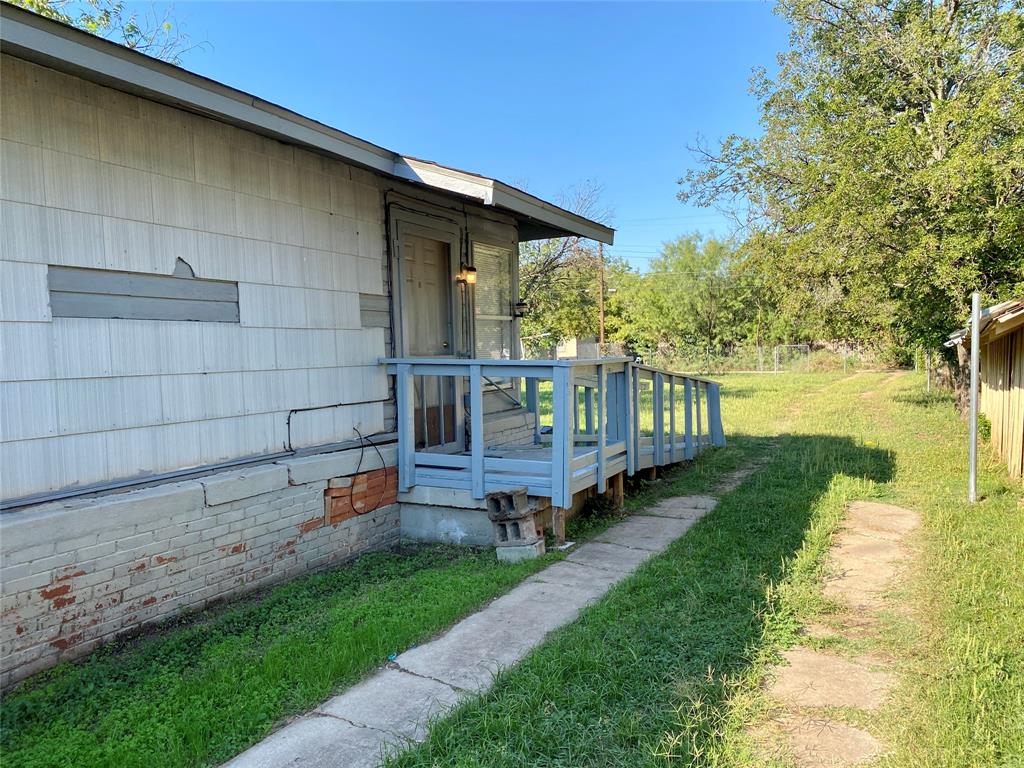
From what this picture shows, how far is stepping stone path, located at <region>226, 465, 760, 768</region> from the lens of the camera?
2.49 meters

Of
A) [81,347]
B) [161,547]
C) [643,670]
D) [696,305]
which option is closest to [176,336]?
[81,347]

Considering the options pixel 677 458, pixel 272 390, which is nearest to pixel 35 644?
pixel 272 390

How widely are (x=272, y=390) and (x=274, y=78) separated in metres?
11.5

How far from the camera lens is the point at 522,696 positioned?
275cm

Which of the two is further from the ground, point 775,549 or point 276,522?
point 276,522

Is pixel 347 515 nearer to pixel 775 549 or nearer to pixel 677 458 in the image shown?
pixel 775 549

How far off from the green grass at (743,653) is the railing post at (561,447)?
84cm

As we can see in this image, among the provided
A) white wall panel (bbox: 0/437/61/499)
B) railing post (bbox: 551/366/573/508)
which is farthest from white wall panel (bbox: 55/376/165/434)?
railing post (bbox: 551/366/573/508)

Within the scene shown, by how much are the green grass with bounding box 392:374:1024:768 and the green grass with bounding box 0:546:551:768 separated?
0.76 metres

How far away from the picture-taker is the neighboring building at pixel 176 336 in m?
3.18

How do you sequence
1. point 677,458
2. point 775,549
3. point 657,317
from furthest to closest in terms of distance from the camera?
point 657,317
point 677,458
point 775,549

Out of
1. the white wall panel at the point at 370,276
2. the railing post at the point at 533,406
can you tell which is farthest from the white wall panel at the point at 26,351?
the railing post at the point at 533,406

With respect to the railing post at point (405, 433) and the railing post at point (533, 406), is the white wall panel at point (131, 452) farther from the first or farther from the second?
the railing post at point (533, 406)

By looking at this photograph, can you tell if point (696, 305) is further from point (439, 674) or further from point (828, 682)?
point (439, 674)
